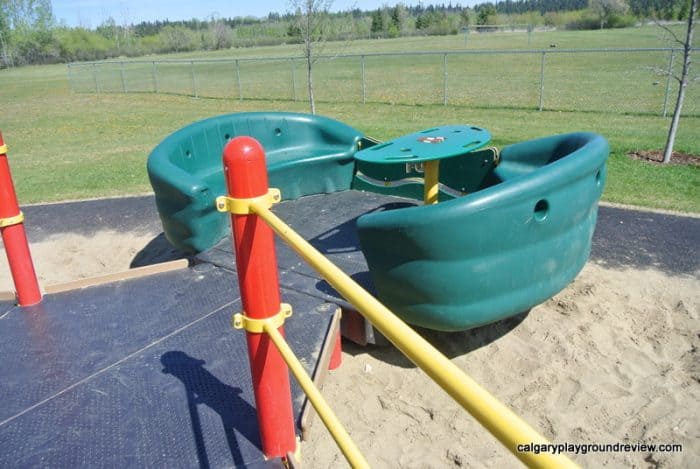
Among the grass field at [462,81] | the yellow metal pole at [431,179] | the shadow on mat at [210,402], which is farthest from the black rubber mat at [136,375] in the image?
the grass field at [462,81]

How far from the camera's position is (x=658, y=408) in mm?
3301

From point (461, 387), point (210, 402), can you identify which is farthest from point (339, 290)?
point (210, 402)

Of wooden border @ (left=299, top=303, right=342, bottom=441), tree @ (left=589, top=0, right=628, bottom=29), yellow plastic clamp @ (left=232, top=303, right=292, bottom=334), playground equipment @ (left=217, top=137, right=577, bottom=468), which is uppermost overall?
tree @ (left=589, top=0, right=628, bottom=29)

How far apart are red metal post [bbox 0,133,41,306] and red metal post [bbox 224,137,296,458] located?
2.22 m

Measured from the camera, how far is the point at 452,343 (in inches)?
161

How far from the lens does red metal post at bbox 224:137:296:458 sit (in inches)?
79.0

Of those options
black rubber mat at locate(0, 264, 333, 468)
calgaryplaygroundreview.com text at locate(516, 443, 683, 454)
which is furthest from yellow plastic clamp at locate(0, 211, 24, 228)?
calgaryplaygroundreview.com text at locate(516, 443, 683, 454)

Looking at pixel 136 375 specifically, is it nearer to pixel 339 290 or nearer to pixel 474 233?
pixel 474 233

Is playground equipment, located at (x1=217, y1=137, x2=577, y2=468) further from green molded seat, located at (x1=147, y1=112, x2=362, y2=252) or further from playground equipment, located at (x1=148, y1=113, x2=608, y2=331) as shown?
green molded seat, located at (x1=147, y1=112, x2=362, y2=252)

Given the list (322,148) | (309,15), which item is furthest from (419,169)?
(309,15)

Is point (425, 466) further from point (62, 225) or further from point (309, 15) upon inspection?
point (309, 15)

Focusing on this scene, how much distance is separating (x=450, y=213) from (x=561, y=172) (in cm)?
73

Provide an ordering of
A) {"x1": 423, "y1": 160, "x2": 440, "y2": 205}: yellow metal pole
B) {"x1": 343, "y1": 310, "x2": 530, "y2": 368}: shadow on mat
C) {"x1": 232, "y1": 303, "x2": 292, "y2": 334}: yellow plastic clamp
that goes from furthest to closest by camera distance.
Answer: {"x1": 423, "y1": 160, "x2": 440, "y2": 205}: yellow metal pole < {"x1": 343, "y1": 310, "x2": 530, "y2": 368}: shadow on mat < {"x1": 232, "y1": 303, "x2": 292, "y2": 334}: yellow plastic clamp

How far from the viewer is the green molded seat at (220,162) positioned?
4.56 metres
